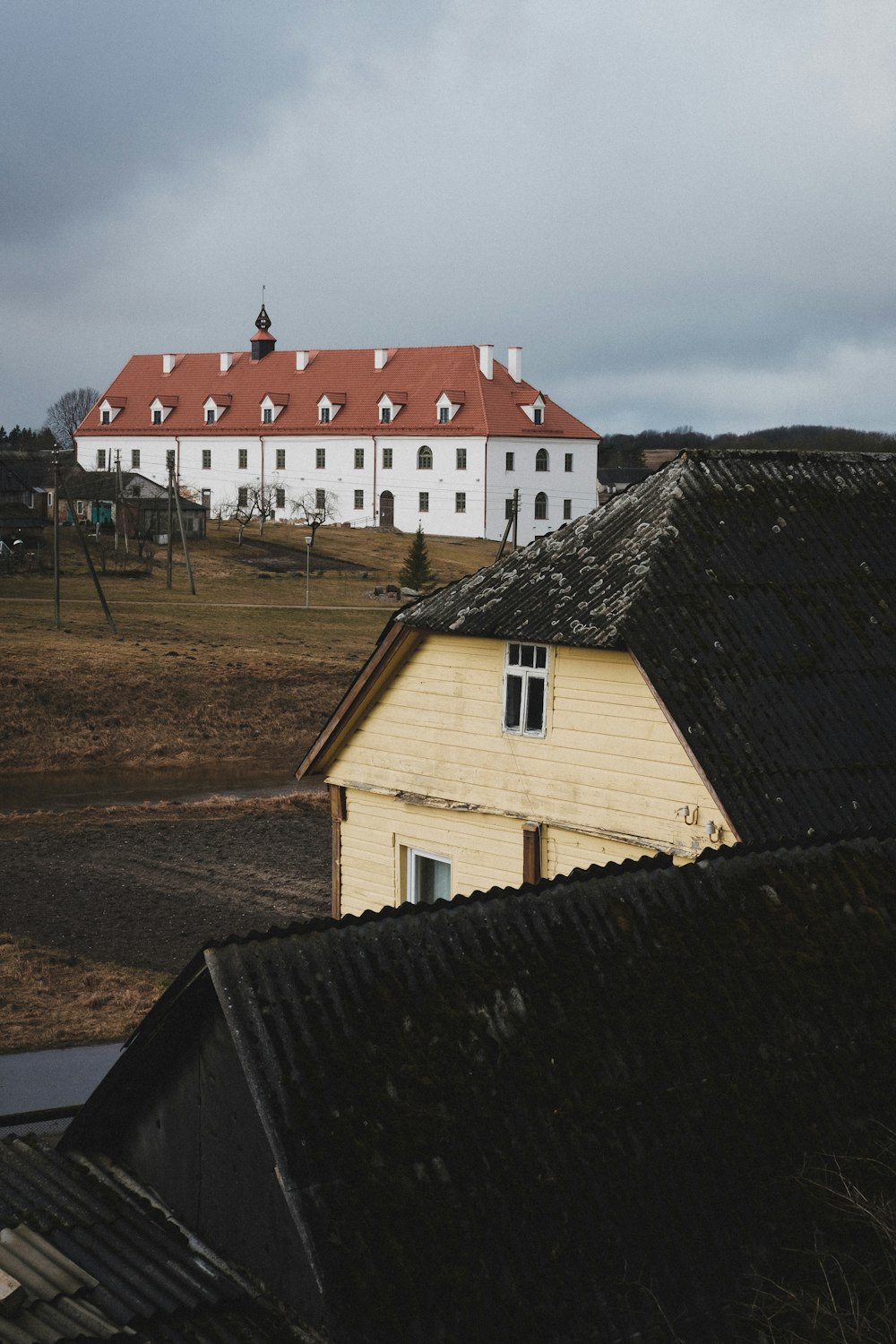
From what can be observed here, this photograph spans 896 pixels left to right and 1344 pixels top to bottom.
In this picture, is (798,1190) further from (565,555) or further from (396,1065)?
(565,555)

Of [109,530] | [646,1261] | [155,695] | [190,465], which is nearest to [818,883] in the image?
[646,1261]

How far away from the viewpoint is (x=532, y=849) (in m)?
15.2

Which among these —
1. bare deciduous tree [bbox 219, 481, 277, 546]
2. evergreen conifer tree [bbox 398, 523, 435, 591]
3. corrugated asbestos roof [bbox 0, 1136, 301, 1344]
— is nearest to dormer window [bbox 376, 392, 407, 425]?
bare deciduous tree [bbox 219, 481, 277, 546]

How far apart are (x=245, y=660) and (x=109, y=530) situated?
3331 centimetres

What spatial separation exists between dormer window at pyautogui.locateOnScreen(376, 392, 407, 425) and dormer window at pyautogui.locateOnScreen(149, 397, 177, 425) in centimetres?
1555

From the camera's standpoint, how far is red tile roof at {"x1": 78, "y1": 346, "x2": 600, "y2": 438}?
280 feet

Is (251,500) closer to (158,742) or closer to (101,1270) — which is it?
(158,742)

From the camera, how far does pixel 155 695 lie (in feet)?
129

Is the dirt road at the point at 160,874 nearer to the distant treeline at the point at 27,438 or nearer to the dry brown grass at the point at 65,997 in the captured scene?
the dry brown grass at the point at 65,997

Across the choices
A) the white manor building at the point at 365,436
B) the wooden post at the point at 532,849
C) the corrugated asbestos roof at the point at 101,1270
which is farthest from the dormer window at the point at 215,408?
the corrugated asbestos roof at the point at 101,1270

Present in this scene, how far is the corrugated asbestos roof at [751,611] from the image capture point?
1317 centimetres

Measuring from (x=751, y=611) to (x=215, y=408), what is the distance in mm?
81508

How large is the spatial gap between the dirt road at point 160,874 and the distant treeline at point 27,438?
104536 millimetres

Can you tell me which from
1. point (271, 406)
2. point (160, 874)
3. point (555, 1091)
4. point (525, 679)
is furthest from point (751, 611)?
point (271, 406)
